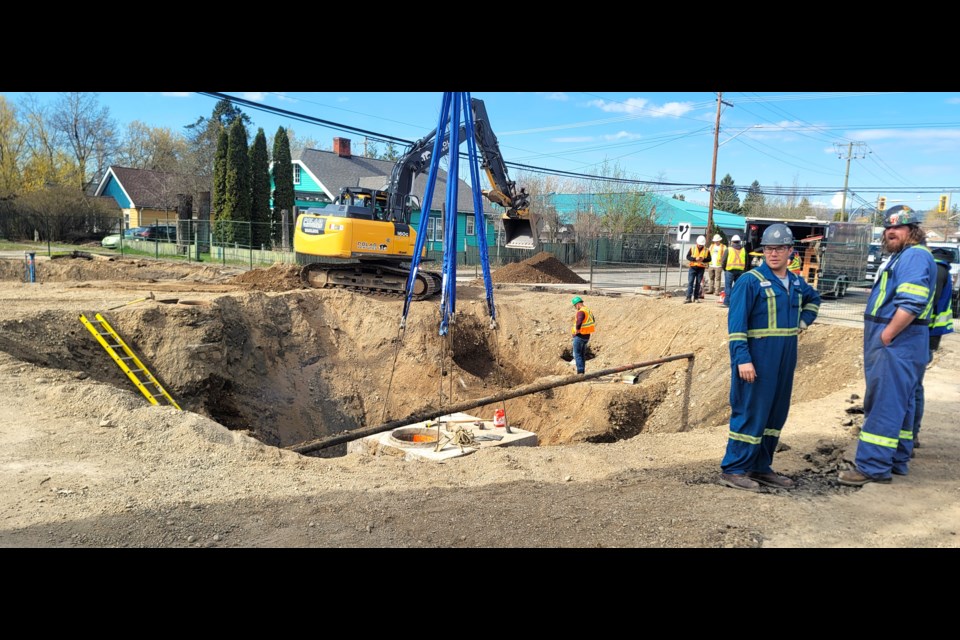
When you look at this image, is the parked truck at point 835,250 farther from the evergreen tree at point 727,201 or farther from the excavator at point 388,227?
the evergreen tree at point 727,201

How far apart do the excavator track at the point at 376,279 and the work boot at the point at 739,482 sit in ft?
38.3

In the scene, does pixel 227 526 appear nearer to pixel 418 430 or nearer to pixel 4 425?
pixel 4 425

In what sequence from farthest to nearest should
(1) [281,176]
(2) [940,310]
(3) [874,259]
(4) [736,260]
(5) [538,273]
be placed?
(1) [281,176], (3) [874,259], (5) [538,273], (4) [736,260], (2) [940,310]

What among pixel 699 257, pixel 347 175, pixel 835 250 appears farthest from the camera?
pixel 347 175

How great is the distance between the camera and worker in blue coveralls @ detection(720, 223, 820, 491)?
15.1ft

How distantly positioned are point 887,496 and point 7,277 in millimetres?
22572

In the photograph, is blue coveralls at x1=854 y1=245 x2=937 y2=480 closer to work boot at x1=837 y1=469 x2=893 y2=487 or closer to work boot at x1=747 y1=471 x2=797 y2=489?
work boot at x1=837 y1=469 x2=893 y2=487

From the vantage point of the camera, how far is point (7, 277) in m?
18.8

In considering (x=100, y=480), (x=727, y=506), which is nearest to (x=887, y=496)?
(x=727, y=506)

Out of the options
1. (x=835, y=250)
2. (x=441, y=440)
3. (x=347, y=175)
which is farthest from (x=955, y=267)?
(x=347, y=175)

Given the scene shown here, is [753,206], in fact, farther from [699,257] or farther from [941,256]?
[941,256]

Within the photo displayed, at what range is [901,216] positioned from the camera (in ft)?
15.7

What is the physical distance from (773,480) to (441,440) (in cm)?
505

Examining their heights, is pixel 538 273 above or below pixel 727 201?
below
